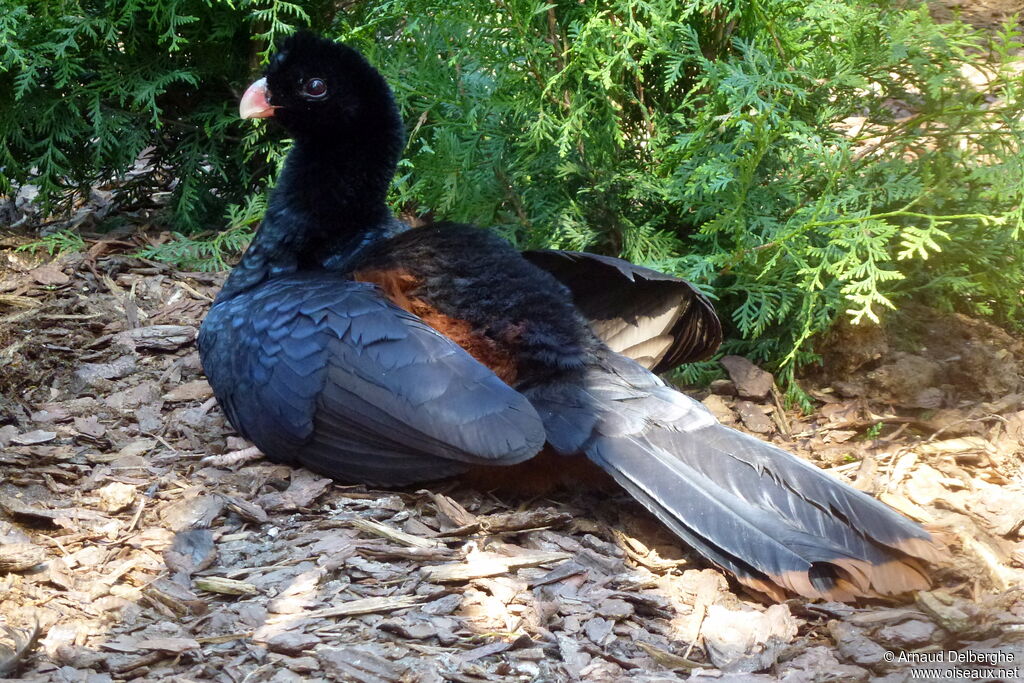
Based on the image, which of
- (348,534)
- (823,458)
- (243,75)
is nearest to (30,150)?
(243,75)

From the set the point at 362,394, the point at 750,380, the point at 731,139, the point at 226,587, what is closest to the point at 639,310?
the point at 750,380

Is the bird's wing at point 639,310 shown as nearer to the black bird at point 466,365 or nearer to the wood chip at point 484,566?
the black bird at point 466,365

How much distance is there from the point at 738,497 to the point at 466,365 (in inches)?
42.4

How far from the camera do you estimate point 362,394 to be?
12.2 feet

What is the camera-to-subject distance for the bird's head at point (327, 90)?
178 inches

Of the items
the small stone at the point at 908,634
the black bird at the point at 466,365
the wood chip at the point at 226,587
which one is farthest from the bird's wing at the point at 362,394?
the small stone at the point at 908,634

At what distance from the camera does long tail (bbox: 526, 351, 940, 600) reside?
10.4ft

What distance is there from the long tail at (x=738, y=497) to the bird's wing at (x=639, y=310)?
0.56m

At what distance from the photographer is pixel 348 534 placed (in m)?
3.49

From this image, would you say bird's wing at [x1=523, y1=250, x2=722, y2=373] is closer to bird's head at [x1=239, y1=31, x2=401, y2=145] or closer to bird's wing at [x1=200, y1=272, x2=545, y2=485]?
bird's wing at [x1=200, y1=272, x2=545, y2=485]

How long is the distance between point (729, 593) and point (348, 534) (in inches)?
51.5

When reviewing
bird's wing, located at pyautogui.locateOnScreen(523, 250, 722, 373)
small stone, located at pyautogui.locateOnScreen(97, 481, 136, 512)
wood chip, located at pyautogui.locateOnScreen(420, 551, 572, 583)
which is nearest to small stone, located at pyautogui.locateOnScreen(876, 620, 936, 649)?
wood chip, located at pyautogui.locateOnScreen(420, 551, 572, 583)

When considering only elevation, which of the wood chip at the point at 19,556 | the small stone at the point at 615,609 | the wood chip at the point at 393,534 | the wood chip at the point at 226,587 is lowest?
the small stone at the point at 615,609

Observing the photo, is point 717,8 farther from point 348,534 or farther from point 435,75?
point 348,534
